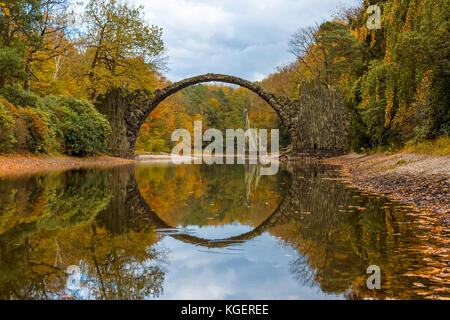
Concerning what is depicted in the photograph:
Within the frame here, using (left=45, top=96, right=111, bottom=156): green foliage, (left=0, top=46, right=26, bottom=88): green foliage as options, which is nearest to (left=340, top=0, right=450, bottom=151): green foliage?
(left=0, top=46, right=26, bottom=88): green foliage

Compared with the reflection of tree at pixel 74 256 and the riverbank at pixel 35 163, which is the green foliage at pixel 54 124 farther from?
the reflection of tree at pixel 74 256

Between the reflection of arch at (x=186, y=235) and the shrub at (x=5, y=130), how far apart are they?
9.84 meters

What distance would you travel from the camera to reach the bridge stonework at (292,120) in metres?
26.2

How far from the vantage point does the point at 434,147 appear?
12094 mm

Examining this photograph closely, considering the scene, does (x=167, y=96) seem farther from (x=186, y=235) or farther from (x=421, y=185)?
(x=186, y=235)

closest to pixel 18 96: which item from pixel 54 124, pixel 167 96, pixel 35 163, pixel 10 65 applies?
pixel 10 65

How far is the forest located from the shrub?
0.13 feet

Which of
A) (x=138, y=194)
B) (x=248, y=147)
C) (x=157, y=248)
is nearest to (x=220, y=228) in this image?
(x=157, y=248)

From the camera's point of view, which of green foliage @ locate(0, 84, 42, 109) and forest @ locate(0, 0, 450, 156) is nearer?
forest @ locate(0, 0, 450, 156)

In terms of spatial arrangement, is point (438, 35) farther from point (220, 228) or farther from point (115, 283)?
point (115, 283)

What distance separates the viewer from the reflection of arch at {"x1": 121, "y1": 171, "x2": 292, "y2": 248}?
4302 mm

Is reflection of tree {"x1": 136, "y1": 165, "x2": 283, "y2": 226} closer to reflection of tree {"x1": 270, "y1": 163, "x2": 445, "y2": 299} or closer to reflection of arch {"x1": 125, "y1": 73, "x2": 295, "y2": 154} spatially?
reflection of tree {"x1": 270, "y1": 163, "x2": 445, "y2": 299}

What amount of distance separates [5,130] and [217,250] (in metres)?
14.2
